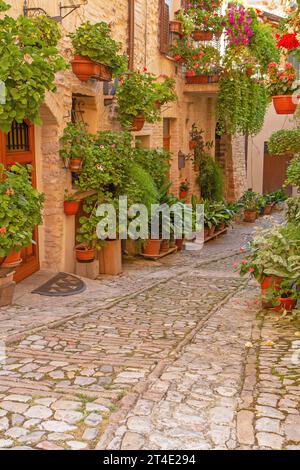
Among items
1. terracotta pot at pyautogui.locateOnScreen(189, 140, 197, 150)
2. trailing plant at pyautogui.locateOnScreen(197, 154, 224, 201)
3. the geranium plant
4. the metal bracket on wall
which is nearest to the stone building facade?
the metal bracket on wall

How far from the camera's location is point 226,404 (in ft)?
11.5

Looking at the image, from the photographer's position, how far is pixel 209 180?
1439cm

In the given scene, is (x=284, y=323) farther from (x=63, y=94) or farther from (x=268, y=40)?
(x=268, y=40)

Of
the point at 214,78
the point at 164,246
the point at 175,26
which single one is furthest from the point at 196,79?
the point at 164,246

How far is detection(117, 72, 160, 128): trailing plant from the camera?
923 cm

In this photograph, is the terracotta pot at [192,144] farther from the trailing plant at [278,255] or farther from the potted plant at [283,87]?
the trailing plant at [278,255]

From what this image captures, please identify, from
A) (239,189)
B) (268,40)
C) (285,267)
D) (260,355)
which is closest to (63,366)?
(260,355)

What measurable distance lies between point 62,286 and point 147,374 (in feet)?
11.6

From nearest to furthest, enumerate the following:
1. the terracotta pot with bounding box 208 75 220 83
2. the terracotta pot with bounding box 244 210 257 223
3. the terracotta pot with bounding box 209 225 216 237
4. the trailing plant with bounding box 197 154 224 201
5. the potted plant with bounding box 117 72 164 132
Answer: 1. the potted plant with bounding box 117 72 164 132
2. the terracotta pot with bounding box 209 225 216 237
3. the terracotta pot with bounding box 208 75 220 83
4. the trailing plant with bounding box 197 154 224 201
5. the terracotta pot with bounding box 244 210 257 223

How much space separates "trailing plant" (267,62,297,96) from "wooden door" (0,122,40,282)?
327cm

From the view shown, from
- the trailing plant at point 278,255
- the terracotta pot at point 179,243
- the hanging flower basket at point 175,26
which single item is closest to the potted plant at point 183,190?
the terracotta pot at point 179,243

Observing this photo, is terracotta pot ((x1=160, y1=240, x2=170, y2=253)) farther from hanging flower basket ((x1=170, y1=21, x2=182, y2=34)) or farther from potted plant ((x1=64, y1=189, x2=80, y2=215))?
hanging flower basket ((x1=170, y1=21, x2=182, y2=34))

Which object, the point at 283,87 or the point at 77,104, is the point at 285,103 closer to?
the point at 283,87
